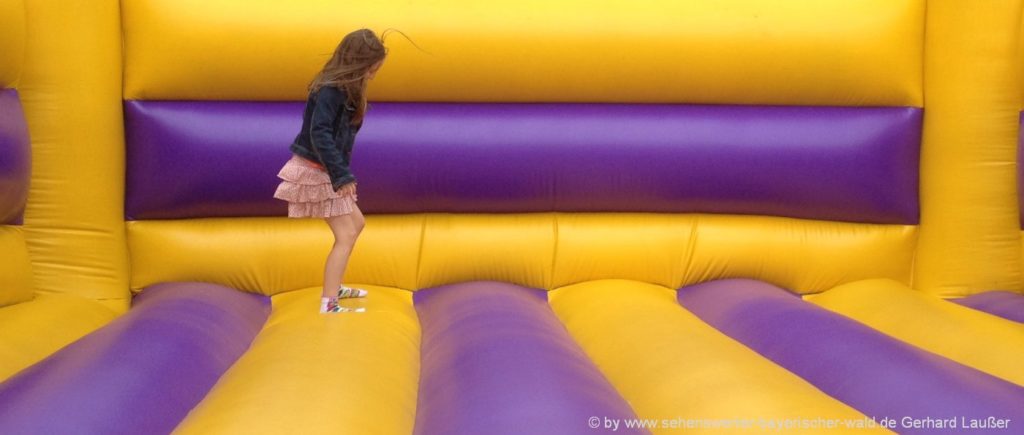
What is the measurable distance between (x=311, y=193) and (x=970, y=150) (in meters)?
1.51

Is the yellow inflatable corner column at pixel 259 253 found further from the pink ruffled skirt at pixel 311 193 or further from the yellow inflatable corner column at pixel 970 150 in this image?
the yellow inflatable corner column at pixel 970 150

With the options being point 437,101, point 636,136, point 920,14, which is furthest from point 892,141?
point 437,101

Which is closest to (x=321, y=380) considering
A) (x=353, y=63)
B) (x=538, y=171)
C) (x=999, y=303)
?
(x=353, y=63)

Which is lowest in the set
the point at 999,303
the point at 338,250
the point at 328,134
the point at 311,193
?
the point at 999,303

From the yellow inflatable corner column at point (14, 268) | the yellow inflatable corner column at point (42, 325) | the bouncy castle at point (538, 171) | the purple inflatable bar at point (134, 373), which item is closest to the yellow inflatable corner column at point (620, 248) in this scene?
the bouncy castle at point (538, 171)

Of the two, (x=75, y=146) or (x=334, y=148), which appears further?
(x=75, y=146)

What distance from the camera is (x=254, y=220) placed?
2.02 m

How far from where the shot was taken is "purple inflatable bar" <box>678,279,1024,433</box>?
1264mm

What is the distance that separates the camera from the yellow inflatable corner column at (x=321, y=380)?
1.16m

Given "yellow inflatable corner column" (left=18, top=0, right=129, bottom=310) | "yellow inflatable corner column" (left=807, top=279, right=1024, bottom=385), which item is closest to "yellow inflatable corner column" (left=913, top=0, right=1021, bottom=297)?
"yellow inflatable corner column" (left=807, top=279, right=1024, bottom=385)

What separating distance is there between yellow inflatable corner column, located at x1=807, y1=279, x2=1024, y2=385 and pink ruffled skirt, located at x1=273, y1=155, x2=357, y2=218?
3.64 feet

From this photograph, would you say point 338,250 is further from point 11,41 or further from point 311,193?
point 11,41

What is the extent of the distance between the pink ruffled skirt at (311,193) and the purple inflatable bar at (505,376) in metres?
0.30

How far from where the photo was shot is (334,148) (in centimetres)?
164
